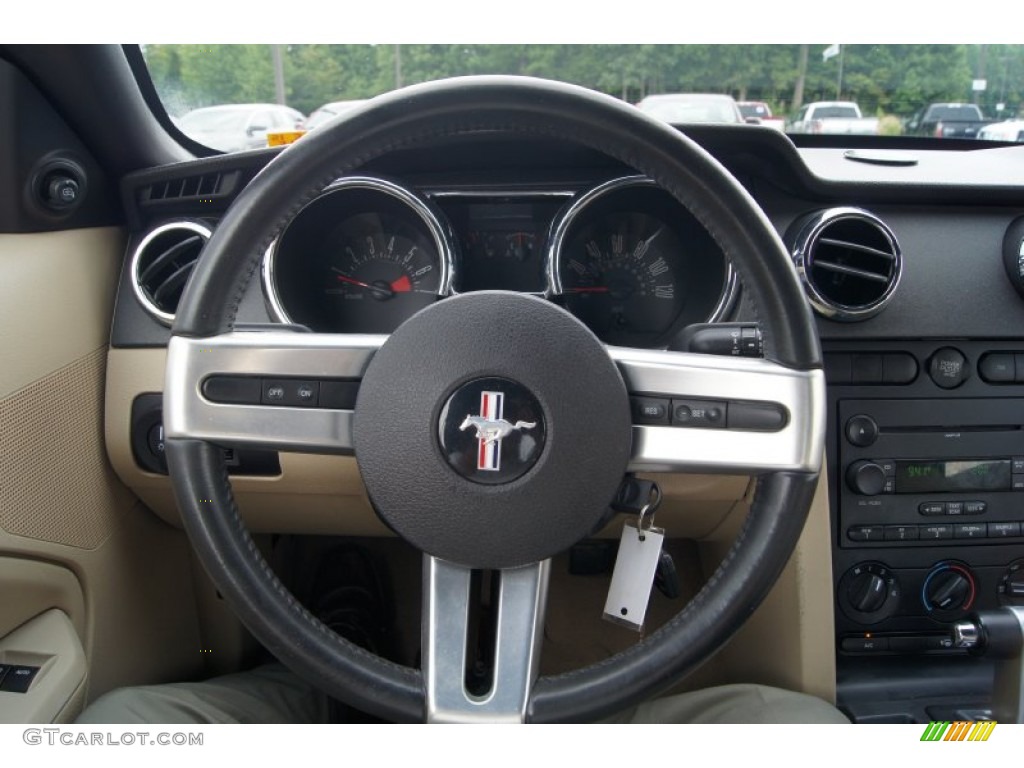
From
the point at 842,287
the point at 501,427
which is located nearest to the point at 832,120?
the point at 842,287

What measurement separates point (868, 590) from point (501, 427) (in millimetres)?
1022

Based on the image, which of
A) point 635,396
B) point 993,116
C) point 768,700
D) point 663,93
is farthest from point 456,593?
point 993,116

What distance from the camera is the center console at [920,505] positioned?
1.58 meters

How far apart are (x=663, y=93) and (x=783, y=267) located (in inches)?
31.7

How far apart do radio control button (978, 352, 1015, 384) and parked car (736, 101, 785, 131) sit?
58 cm

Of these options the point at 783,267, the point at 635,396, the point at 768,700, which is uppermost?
the point at 783,267

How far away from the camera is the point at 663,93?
1.62 m

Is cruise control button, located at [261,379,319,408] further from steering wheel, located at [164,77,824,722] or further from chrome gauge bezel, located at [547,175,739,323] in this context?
chrome gauge bezel, located at [547,175,739,323]

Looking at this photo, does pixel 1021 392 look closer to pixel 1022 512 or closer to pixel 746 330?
pixel 1022 512

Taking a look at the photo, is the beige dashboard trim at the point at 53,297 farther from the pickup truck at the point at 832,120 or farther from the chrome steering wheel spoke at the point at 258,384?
the pickup truck at the point at 832,120

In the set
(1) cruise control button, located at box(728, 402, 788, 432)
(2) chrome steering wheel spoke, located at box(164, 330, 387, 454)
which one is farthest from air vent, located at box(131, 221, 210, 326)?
(1) cruise control button, located at box(728, 402, 788, 432)

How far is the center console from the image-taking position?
158 centimetres

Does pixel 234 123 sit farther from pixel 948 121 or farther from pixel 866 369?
pixel 948 121

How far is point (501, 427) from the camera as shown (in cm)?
96
